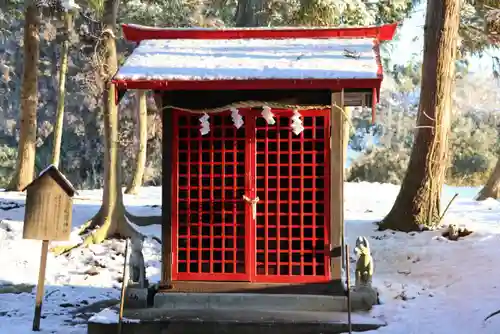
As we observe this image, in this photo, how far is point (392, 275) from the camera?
11.0 metres

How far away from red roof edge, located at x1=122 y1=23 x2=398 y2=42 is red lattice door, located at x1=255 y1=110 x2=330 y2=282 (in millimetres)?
1793

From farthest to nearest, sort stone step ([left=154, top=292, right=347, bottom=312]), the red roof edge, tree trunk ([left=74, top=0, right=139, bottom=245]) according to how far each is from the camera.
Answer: tree trunk ([left=74, top=0, right=139, bottom=245]) < the red roof edge < stone step ([left=154, top=292, right=347, bottom=312])

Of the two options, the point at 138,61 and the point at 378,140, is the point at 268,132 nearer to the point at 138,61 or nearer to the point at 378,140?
the point at 138,61

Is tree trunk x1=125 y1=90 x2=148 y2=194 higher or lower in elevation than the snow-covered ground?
higher

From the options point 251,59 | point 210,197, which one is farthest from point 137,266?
point 251,59

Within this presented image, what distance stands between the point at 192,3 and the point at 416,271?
13.3 metres

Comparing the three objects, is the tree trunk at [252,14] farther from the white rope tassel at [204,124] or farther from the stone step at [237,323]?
the stone step at [237,323]

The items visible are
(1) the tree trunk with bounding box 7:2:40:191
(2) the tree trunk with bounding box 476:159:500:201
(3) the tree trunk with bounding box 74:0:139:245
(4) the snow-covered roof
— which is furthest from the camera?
(2) the tree trunk with bounding box 476:159:500:201

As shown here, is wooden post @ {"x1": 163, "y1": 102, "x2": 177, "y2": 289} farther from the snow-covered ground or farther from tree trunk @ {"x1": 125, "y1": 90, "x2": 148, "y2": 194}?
tree trunk @ {"x1": 125, "y1": 90, "x2": 148, "y2": 194}

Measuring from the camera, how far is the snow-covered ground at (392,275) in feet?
26.9

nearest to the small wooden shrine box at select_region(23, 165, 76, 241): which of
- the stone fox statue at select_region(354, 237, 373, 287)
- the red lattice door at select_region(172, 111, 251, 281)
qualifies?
the red lattice door at select_region(172, 111, 251, 281)

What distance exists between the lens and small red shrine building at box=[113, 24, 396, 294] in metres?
8.15

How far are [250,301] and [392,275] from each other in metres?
3.89

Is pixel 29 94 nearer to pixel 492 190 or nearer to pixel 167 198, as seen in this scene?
pixel 167 198
